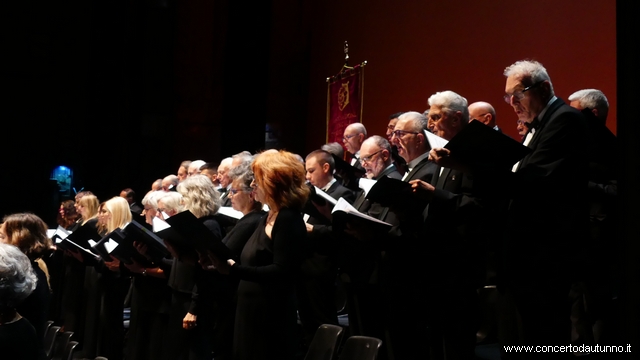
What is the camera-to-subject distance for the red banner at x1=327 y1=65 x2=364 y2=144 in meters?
8.41

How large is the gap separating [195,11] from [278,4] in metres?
1.16

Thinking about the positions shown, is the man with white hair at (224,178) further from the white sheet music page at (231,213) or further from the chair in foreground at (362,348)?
the chair in foreground at (362,348)

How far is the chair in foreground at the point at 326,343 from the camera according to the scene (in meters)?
3.03

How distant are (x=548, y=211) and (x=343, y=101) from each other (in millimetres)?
5881

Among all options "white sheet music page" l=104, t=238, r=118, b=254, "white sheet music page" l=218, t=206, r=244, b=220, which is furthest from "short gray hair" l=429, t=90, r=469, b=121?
"white sheet music page" l=104, t=238, r=118, b=254

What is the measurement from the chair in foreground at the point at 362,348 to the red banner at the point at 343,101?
5689mm

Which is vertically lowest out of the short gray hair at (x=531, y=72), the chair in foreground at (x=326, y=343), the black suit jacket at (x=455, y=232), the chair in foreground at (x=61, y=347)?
the chair in foreground at (x=61, y=347)

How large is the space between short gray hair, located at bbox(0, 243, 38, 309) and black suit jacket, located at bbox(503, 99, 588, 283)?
71.9 inches

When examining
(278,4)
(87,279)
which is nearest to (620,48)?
(87,279)

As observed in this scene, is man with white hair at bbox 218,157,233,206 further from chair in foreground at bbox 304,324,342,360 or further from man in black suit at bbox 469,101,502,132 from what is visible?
chair in foreground at bbox 304,324,342,360

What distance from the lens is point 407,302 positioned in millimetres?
3512

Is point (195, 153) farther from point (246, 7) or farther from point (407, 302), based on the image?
point (407, 302)

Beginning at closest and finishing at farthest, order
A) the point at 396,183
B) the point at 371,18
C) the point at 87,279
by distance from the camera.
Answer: the point at 396,183 → the point at 87,279 → the point at 371,18

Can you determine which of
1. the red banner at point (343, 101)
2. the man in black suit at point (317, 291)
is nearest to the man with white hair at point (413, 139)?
the man in black suit at point (317, 291)
